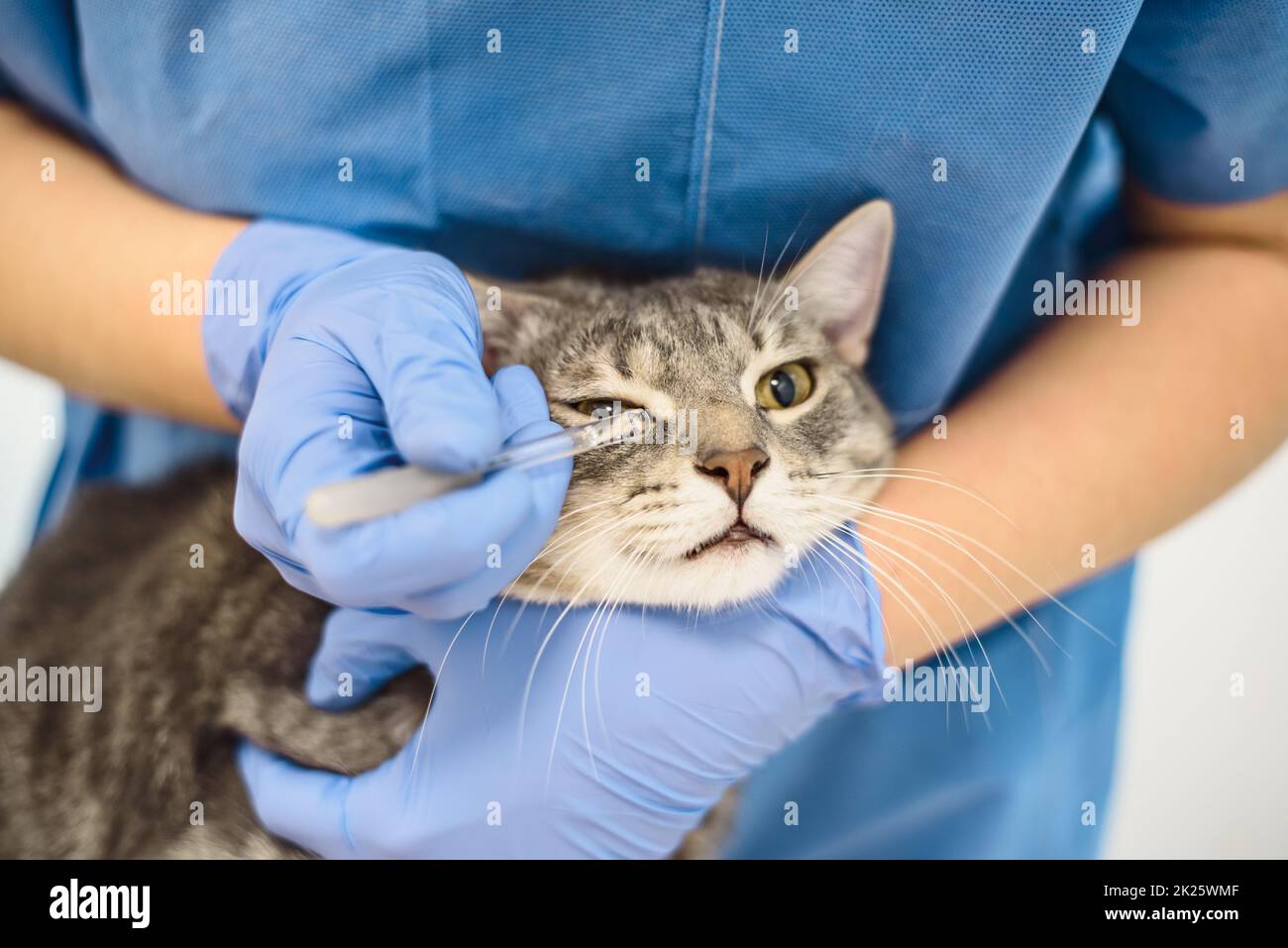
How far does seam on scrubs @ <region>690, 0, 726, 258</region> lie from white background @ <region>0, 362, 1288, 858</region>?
2.77ft

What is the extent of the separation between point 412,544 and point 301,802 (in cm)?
46

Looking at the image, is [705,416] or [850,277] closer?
[705,416]

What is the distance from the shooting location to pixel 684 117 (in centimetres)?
91

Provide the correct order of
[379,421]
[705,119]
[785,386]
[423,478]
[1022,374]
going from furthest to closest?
[1022,374] < [785,386] < [705,119] < [379,421] < [423,478]

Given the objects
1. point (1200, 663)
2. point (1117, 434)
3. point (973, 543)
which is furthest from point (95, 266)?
point (1200, 663)

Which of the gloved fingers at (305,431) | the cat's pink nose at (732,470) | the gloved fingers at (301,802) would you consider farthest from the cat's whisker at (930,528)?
the gloved fingers at (301,802)

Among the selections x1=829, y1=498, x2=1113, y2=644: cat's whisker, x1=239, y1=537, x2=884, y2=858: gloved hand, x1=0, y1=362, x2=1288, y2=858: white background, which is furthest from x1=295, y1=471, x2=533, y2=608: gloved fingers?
x1=0, y1=362, x2=1288, y2=858: white background

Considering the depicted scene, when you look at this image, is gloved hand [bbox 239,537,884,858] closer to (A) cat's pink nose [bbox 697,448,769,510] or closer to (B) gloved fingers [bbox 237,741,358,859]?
(B) gloved fingers [bbox 237,741,358,859]

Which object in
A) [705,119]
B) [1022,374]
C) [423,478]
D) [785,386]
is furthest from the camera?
[1022,374]

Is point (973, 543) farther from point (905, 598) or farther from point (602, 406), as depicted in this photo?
point (602, 406)

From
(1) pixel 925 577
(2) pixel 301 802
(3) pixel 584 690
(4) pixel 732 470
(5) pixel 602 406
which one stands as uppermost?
(5) pixel 602 406

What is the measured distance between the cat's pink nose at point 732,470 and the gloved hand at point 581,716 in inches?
6.2

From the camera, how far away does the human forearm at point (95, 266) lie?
1.01m

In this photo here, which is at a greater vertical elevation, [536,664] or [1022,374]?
[1022,374]
